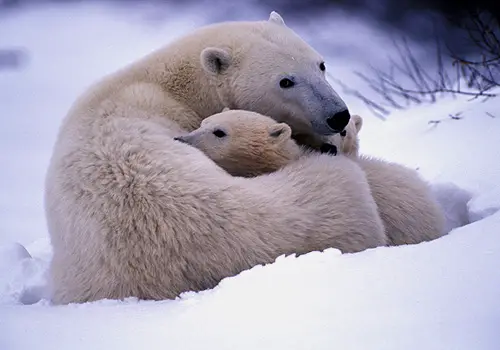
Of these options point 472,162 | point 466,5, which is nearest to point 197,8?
point 466,5

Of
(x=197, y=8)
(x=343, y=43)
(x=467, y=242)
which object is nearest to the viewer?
(x=467, y=242)

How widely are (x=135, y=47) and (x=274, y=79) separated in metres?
11.6

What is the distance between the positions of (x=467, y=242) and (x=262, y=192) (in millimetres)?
780

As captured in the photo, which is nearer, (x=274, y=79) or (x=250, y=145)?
(x=250, y=145)

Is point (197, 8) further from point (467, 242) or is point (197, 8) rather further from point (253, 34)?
point (467, 242)

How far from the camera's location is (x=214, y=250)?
260 cm

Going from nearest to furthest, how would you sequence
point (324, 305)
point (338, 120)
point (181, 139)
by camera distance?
point (324, 305), point (181, 139), point (338, 120)

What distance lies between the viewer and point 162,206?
8.63 ft

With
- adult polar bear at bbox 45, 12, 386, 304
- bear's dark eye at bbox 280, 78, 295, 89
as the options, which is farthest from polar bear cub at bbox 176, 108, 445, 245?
bear's dark eye at bbox 280, 78, 295, 89

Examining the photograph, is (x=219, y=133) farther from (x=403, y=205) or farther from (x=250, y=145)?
(x=403, y=205)

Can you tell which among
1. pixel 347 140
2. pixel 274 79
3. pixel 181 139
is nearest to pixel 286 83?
pixel 274 79

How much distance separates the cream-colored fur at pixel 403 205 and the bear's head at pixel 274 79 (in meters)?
0.30

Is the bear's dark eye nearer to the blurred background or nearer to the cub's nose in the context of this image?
the cub's nose

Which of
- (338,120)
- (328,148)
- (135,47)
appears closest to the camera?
(338,120)
